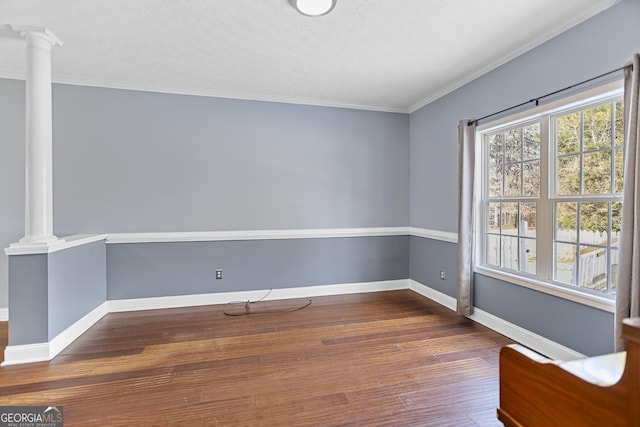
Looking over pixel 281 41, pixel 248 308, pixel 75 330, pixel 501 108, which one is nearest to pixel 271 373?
pixel 248 308

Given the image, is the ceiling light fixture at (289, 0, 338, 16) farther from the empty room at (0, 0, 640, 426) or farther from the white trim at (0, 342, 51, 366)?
the white trim at (0, 342, 51, 366)

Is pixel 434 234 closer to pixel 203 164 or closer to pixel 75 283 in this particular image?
pixel 203 164

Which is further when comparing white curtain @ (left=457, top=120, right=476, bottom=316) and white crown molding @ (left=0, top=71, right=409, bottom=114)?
white crown molding @ (left=0, top=71, right=409, bottom=114)

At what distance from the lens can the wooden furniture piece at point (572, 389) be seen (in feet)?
2.62

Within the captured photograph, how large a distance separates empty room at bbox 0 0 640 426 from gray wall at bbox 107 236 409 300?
26 mm

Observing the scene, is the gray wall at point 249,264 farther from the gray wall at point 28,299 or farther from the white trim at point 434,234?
the gray wall at point 28,299

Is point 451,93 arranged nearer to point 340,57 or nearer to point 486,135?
point 486,135

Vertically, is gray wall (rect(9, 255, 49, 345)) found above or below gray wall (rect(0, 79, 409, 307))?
below

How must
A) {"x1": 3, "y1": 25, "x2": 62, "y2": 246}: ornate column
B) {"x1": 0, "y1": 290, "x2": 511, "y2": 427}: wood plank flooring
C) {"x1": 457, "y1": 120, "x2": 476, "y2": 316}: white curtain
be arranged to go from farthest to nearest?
{"x1": 457, "y1": 120, "x2": 476, "y2": 316}: white curtain → {"x1": 3, "y1": 25, "x2": 62, "y2": 246}: ornate column → {"x1": 0, "y1": 290, "x2": 511, "y2": 427}: wood plank flooring

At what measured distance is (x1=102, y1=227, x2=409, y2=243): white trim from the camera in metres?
3.49

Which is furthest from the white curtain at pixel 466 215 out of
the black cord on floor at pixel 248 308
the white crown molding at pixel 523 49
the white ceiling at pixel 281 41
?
the black cord on floor at pixel 248 308

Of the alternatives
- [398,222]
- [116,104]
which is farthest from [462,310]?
[116,104]

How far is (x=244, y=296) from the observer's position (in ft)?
12.5

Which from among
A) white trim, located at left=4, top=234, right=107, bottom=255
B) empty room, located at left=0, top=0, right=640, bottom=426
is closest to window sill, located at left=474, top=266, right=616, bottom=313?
empty room, located at left=0, top=0, right=640, bottom=426
